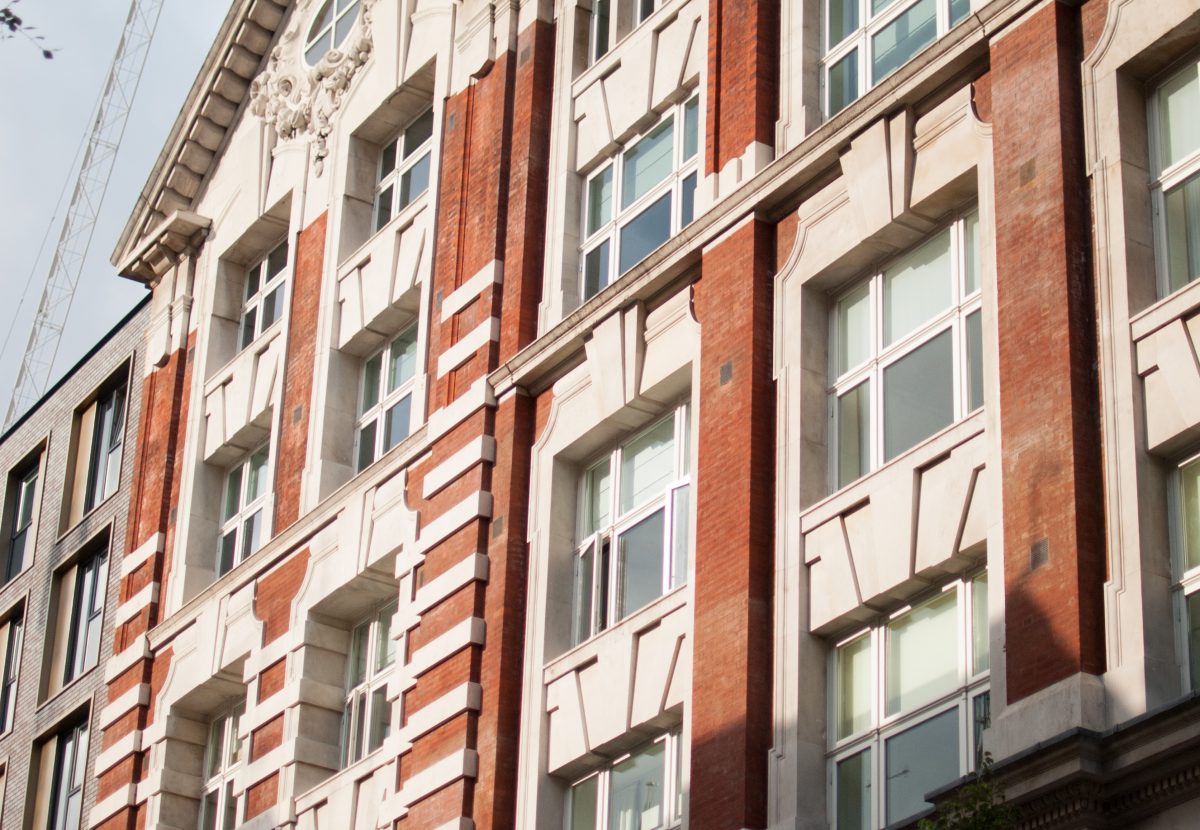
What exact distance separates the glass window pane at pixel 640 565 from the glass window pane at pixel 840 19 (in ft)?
18.3

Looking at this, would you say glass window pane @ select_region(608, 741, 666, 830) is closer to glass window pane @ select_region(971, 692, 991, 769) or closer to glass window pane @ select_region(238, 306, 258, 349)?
glass window pane @ select_region(971, 692, 991, 769)

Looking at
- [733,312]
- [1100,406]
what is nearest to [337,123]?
[733,312]

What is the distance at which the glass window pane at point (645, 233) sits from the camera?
27828 mm

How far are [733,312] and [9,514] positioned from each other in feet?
78.1

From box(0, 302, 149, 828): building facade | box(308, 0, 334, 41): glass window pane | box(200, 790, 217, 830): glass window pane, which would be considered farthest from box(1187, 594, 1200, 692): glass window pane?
box(308, 0, 334, 41): glass window pane

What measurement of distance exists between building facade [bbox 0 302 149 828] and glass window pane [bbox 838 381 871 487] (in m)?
16.2

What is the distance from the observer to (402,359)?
32.8 meters

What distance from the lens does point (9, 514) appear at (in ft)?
148

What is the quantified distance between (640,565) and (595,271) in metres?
4.45

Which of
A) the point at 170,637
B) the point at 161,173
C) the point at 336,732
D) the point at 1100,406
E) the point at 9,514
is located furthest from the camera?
the point at 9,514

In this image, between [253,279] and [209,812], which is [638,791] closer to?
[209,812]

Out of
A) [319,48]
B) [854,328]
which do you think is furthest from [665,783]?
[319,48]

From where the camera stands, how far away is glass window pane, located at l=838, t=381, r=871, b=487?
23.5 meters

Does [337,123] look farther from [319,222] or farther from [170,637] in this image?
[170,637]
